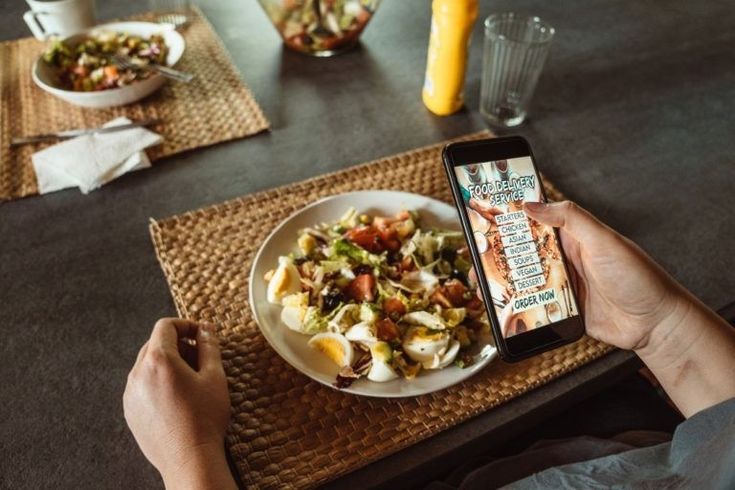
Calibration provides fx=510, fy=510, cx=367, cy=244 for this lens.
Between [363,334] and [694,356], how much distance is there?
1.55 feet

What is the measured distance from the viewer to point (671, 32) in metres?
1.62

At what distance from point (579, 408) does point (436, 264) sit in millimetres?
368

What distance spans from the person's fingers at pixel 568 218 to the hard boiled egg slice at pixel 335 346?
327mm

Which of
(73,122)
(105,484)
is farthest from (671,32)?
(105,484)

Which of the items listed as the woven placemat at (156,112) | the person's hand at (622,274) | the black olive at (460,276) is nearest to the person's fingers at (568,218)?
the person's hand at (622,274)

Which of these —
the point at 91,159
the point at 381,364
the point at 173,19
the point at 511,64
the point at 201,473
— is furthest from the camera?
the point at 173,19

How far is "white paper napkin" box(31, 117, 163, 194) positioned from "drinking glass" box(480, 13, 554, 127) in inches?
30.4

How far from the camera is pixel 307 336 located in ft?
2.56

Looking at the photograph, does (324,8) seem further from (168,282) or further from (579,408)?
(579,408)

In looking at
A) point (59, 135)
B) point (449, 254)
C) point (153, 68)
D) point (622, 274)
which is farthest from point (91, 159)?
point (622, 274)

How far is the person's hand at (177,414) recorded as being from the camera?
61 cm

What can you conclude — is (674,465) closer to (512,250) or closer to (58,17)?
(512,250)

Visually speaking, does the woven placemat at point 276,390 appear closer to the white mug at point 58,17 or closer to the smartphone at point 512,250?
the smartphone at point 512,250

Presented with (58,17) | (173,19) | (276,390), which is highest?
(58,17)
